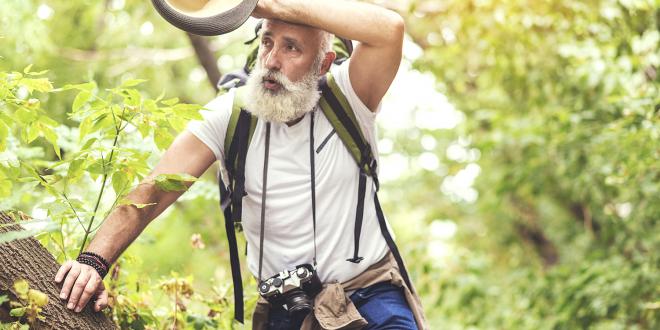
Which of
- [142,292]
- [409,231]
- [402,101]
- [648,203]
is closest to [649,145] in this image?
[648,203]

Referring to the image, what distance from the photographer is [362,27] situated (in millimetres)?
2977

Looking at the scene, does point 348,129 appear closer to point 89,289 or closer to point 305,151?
point 305,151

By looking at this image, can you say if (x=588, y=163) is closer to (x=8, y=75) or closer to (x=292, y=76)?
(x=292, y=76)

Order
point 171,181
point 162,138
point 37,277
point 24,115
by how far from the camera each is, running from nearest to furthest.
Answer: point 37,277 < point 24,115 < point 171,181 < point 162,138

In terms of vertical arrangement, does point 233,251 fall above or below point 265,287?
above

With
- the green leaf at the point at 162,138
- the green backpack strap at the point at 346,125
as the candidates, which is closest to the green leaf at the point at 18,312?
the green leaf at the point at 162,138

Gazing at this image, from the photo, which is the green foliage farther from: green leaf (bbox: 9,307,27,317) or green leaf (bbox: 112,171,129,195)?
green leaf (bbox: 9,307,27,317)

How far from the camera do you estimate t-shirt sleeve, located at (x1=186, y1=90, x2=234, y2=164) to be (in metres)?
3.04

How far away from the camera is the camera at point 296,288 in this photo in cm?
296

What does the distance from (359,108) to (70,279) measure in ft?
4.53

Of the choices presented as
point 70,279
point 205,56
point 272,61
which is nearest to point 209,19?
point 272,61

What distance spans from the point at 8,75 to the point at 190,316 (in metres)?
Answer: 1.42

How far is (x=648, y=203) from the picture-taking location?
5.62 meters

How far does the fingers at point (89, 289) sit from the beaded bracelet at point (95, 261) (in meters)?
0.07
